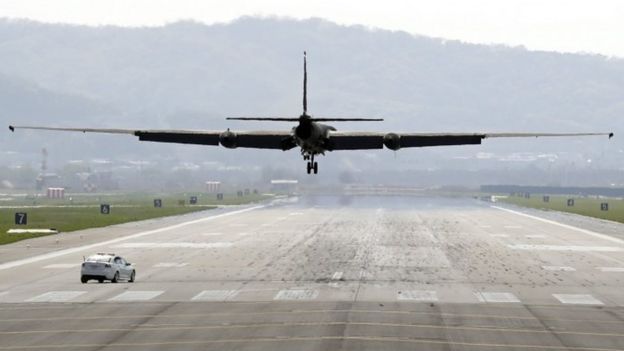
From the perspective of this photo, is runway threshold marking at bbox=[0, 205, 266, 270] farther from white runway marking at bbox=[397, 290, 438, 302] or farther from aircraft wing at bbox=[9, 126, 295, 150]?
white runway marking at bbox=[397, 290, 438, 302]

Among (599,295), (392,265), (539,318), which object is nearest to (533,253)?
(392,265)

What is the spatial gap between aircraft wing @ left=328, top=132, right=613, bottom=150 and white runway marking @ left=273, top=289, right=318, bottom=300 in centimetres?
861

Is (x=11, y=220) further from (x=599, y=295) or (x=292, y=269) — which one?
(x=599, y=295)

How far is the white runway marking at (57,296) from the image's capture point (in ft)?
156

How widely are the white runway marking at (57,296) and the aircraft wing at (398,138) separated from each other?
16.0 metres

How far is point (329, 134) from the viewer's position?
55.0 metres

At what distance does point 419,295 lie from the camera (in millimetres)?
50969

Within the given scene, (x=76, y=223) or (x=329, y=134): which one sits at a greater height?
(x=329, y=134)

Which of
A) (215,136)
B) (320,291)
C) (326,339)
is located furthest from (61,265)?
(326,339)

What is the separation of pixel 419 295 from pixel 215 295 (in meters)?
10.3

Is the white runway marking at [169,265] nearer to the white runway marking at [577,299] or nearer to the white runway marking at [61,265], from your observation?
the white runway marking at [61,265]

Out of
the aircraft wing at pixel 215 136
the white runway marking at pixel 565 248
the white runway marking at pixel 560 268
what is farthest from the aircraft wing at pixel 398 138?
the white runway marking at pixel 565 248

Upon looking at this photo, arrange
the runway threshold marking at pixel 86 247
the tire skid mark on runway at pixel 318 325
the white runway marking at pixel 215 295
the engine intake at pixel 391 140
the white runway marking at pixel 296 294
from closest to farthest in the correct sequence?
the tire skid mark on runway at pixel 318 325
the white runway marking at pixel 215 295
the white runway marking at pixel 296 294
the engine intake at pixel 391 140
the runway threshold marking at pixel 86 247

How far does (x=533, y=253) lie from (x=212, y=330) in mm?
45489
